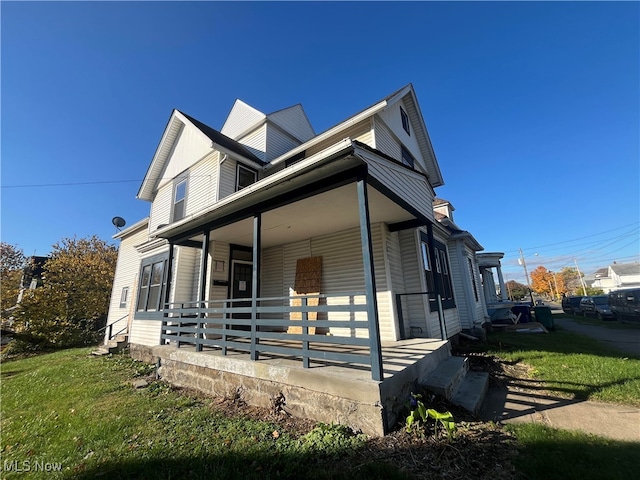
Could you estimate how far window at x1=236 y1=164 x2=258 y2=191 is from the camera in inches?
377

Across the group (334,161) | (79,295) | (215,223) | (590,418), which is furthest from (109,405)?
(79,295)

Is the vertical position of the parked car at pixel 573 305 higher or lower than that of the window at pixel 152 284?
lower

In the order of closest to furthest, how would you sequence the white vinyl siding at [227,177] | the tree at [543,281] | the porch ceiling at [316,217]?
the porch ceiling at [316,217] < the white vinyl siding at [227,177] < the tree at [543,281]

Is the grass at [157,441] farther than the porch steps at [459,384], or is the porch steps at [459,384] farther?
the porch steps at [459,384]

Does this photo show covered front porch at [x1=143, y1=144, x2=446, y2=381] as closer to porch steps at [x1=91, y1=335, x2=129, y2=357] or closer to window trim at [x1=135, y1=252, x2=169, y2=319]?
window trim at [x1=135, y1=252, x2=169, y2=319]

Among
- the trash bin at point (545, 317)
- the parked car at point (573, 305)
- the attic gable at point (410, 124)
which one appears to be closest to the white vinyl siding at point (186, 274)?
the attic gable at point (410, 124)

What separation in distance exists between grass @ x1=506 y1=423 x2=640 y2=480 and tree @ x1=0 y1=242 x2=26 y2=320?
21736 millimetres

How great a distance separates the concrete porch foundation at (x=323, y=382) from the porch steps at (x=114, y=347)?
21.3 ft

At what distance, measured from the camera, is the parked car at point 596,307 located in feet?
56.9

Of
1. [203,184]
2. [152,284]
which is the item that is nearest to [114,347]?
[152,284]

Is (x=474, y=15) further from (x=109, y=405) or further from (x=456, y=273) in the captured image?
(x=109, y=405)

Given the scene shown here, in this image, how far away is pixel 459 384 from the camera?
491 centimetres

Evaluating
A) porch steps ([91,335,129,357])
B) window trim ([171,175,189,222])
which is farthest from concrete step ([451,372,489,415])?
porch steps ([91,335,129,357])

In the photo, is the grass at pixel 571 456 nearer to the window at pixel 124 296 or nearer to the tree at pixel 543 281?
the window at pixel 124 296
